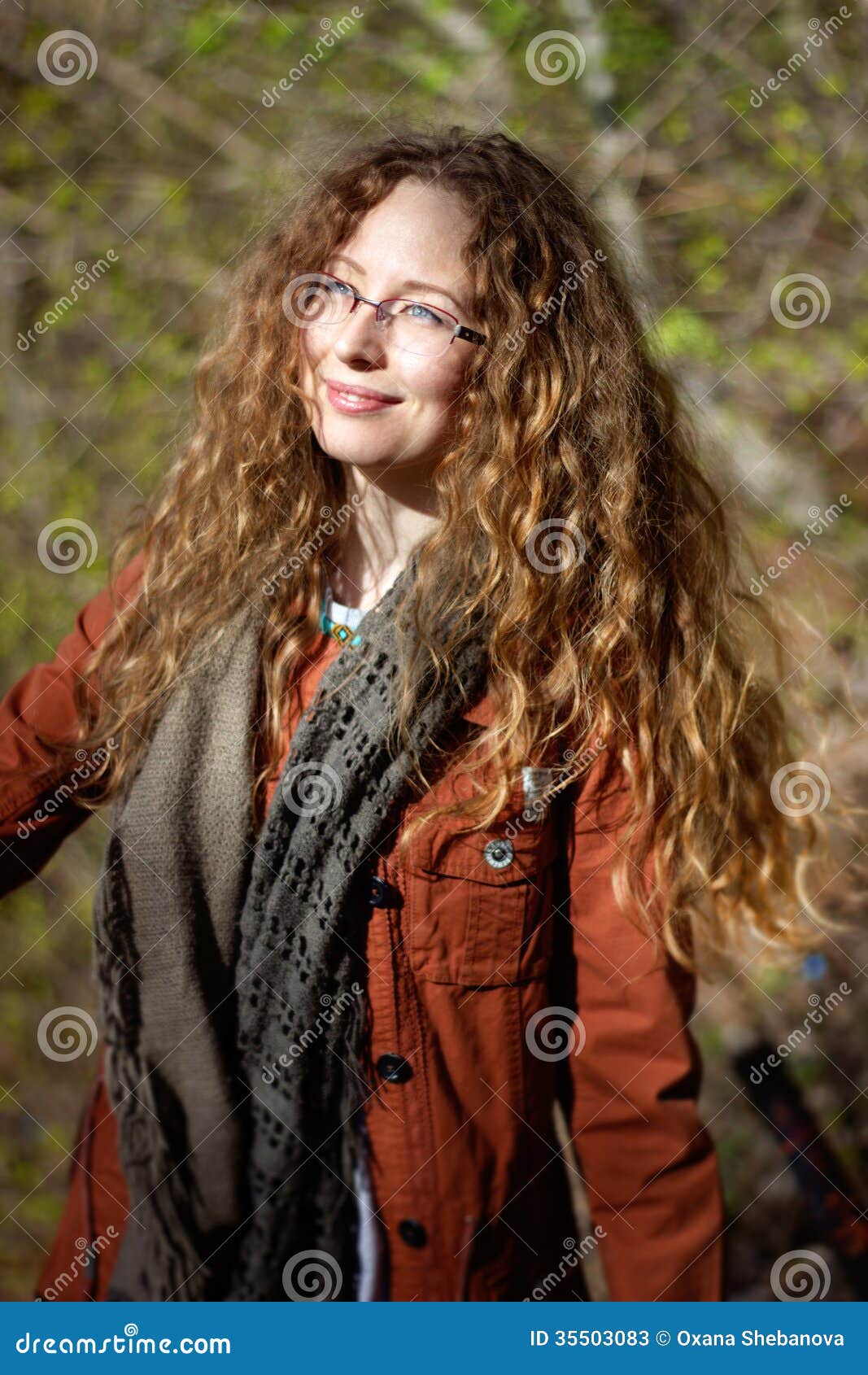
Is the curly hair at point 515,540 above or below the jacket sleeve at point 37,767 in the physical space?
above

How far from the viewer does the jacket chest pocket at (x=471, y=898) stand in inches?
54.6

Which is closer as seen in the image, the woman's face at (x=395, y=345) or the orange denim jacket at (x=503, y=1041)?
the woman's face at (x=395, y=345)

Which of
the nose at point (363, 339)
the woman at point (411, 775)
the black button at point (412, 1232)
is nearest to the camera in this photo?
the nose at point (363, 339)

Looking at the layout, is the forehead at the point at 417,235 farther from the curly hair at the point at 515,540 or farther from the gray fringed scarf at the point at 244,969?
the gray fringed scarf at the point at 244,969

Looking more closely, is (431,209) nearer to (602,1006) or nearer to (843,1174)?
(602,1006)

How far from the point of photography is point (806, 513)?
2.80 meters

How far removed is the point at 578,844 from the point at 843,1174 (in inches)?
65.8

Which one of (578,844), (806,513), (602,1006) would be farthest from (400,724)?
(806,513)

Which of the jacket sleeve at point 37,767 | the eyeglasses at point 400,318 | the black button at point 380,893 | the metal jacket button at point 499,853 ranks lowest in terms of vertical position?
the jacket sleeve at point 37,767

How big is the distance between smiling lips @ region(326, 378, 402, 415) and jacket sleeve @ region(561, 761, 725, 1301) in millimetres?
610

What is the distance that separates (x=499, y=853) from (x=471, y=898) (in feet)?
0.27

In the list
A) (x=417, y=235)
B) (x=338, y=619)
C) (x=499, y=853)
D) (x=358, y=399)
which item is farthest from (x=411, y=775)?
(x=417, y=235)

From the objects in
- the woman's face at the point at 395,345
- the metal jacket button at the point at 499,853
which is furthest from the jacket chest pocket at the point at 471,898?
the woman's face at the point at 395,345

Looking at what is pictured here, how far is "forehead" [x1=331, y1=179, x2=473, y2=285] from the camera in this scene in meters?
1.29
